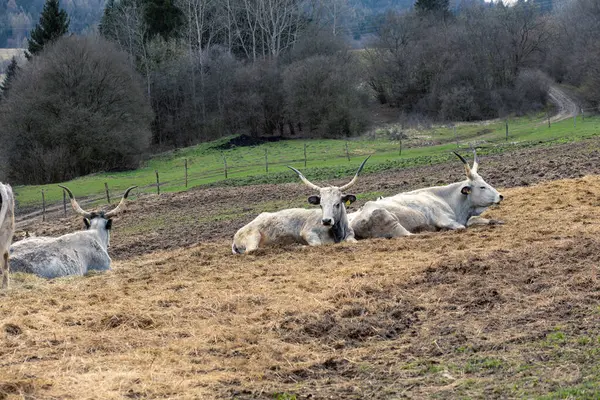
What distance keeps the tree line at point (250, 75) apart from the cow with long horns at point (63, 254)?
1654 inches

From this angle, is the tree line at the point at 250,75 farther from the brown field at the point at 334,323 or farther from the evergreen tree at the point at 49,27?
the brown field at the point at 334,323

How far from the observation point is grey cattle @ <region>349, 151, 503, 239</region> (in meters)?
15.4

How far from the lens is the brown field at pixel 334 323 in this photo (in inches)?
274

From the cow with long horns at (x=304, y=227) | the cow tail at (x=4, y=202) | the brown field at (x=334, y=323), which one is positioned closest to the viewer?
the brown field at (x=334, y=323)

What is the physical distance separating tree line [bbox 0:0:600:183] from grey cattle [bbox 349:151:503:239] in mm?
43572

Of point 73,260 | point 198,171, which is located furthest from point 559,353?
point 198,171

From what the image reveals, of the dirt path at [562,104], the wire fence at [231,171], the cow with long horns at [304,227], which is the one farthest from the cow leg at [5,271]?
the dirt path at [562,104]

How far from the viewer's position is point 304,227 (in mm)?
15578

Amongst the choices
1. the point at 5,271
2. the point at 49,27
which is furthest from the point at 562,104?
the point at 5,271

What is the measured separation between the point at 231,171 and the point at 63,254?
3193cm

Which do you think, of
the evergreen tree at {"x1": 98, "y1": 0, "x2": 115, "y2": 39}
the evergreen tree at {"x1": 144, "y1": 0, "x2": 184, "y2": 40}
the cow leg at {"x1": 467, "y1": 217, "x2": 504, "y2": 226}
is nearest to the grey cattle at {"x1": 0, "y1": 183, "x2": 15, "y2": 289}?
the cow leg at {"x1": 467, "y1": 217, "x2": 504, "y2": 226}

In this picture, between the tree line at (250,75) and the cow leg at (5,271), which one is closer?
the cow leg at (5,271)

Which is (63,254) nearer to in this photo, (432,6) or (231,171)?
(231,171)

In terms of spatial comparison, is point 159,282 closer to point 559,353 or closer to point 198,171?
point 559,353
